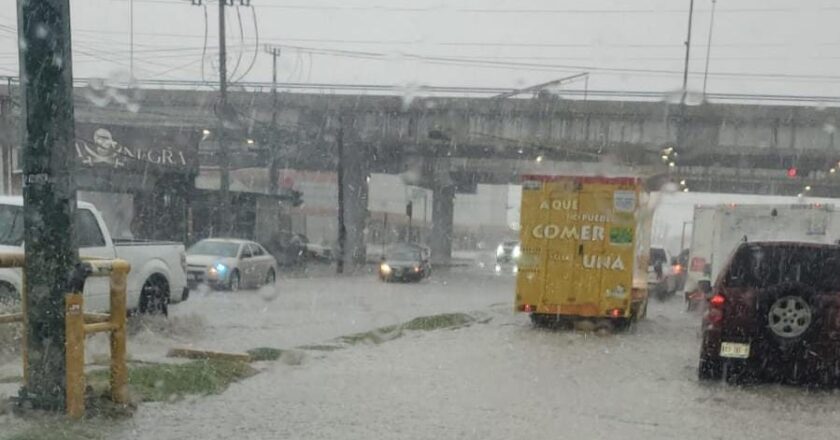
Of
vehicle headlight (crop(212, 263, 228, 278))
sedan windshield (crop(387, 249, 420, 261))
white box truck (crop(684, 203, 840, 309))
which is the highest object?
white box truck (crop(684, 203, 840, 309))

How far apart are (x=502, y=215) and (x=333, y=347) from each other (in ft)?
307

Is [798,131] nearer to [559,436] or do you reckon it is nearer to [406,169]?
[406,169]

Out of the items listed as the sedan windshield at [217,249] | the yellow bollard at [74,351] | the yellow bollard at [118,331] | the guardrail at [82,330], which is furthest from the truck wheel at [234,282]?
the yellow bollard at [74,351]

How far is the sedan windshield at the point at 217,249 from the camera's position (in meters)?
24.7

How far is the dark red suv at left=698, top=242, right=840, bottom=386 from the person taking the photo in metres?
9.84

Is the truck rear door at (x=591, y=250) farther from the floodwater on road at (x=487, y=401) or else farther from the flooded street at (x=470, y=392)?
the floodwater on road at (x=487, y=401)

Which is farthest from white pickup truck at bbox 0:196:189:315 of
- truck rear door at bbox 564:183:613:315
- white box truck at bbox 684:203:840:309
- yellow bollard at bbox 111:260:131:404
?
white box truck at bbox 684:203:840:309

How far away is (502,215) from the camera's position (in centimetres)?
10538

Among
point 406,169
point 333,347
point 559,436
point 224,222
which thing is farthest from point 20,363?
point 406,169

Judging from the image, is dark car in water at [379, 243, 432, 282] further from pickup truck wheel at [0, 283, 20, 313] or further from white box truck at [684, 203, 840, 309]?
pickup truck wheel at [0, 283, 20, 313]

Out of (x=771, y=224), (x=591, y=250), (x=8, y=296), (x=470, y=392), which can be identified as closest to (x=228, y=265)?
(x=591, y=250)

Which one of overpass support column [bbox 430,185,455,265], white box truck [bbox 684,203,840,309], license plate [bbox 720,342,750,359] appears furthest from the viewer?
overpass support column [bbox 430,185,455,265]

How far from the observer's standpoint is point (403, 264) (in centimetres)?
3381

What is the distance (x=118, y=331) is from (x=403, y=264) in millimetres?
26709
